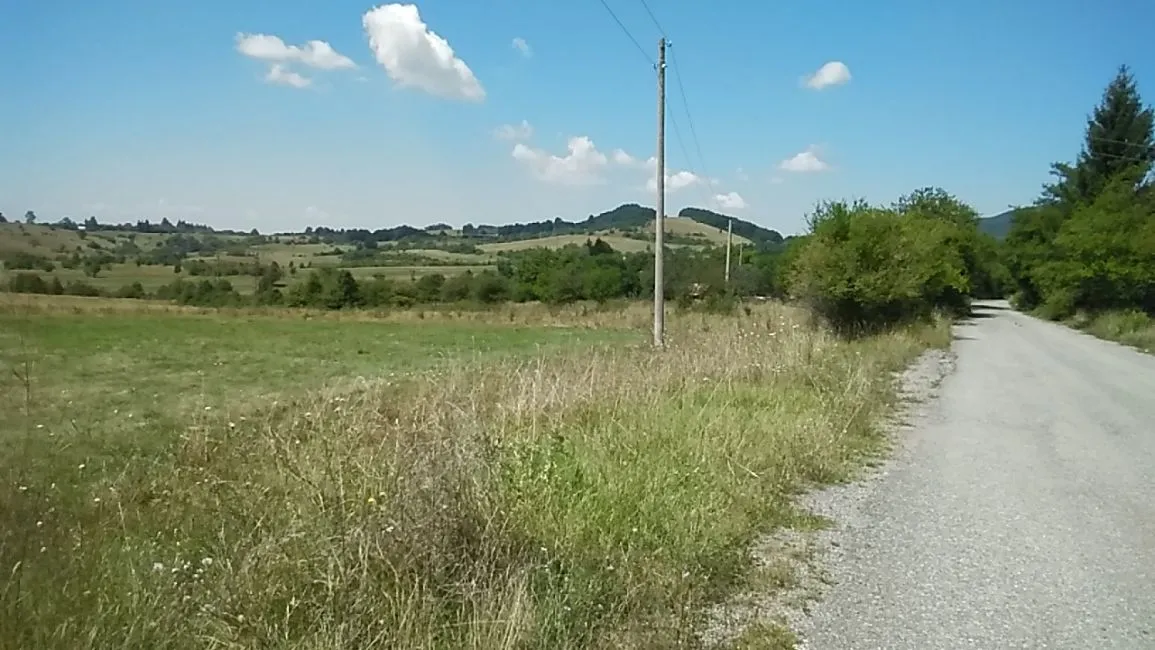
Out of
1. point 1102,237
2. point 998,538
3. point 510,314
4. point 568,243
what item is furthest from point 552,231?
point 998,538

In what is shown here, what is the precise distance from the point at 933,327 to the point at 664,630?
30147 millimetres

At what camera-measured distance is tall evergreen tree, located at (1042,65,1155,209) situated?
6131cm

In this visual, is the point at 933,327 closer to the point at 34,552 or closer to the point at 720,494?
the point at 720,494

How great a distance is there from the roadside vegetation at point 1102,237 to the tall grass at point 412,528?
3022 centimetres

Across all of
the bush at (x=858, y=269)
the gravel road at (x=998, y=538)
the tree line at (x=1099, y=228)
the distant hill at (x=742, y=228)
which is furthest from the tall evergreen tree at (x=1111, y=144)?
the gravel road at (x=998, y=538)

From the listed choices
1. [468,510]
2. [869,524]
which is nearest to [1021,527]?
[869,524]

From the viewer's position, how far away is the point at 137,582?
3.83 m

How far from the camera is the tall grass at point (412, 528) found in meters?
3.81

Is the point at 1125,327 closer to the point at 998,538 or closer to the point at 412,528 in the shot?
the point at 998,538

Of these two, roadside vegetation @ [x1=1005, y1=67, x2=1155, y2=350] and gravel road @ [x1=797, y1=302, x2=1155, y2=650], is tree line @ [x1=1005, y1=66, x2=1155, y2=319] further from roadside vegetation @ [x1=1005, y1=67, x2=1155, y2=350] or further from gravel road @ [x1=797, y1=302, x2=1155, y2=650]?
gravel road @ [x1=797, y1=302, x2=1155, y2=650]

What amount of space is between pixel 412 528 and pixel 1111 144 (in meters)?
70.5

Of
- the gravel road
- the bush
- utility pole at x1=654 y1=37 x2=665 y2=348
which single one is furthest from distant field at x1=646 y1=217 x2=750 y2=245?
the gravel road

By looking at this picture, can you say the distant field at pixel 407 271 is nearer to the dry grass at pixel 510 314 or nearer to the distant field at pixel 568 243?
the dry grass at pixel 510 314

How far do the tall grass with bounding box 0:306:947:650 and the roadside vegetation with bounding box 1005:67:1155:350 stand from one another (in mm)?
30219
